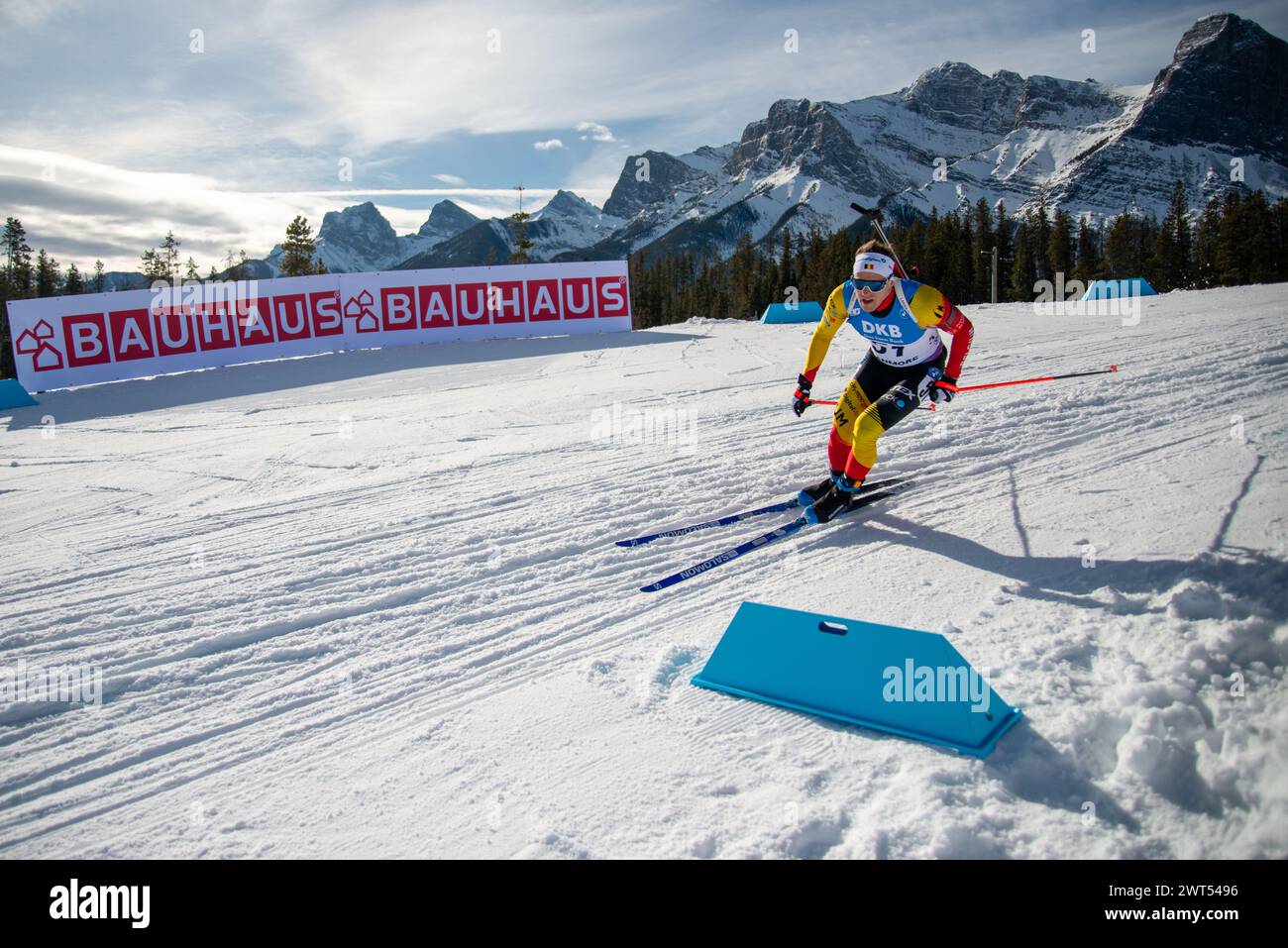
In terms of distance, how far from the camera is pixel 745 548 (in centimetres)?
475

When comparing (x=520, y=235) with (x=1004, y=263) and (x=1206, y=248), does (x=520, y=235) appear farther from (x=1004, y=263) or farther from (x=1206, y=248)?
(x=1206, y=248)

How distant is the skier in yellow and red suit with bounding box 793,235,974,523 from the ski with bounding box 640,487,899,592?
99 millimetres

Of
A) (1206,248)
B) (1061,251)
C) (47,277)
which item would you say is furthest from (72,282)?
(1206,248)

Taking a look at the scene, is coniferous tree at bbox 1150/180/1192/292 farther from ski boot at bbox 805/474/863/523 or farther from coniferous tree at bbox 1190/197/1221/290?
ski boot at bbox 805/474/863/523

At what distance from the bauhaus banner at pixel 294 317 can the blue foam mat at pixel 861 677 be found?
17.5 m

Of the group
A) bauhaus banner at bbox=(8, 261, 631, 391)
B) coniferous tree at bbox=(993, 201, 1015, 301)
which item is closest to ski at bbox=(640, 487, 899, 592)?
bauhaus banner at bbox=(8, 261, 631, 391)

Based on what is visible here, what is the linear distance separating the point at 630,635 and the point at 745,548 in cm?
129

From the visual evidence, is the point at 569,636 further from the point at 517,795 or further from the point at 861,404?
the point at 861,404

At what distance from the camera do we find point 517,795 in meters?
2.59

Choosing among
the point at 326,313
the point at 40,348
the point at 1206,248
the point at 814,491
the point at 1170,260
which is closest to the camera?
the point at 814,491

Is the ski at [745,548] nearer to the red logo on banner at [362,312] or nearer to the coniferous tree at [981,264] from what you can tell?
the red logo on banner at [362,312]

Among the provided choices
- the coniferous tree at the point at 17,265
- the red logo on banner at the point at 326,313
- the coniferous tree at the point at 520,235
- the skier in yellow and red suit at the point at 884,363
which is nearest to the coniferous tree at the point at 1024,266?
the coniferous tree at the point at 520,235
